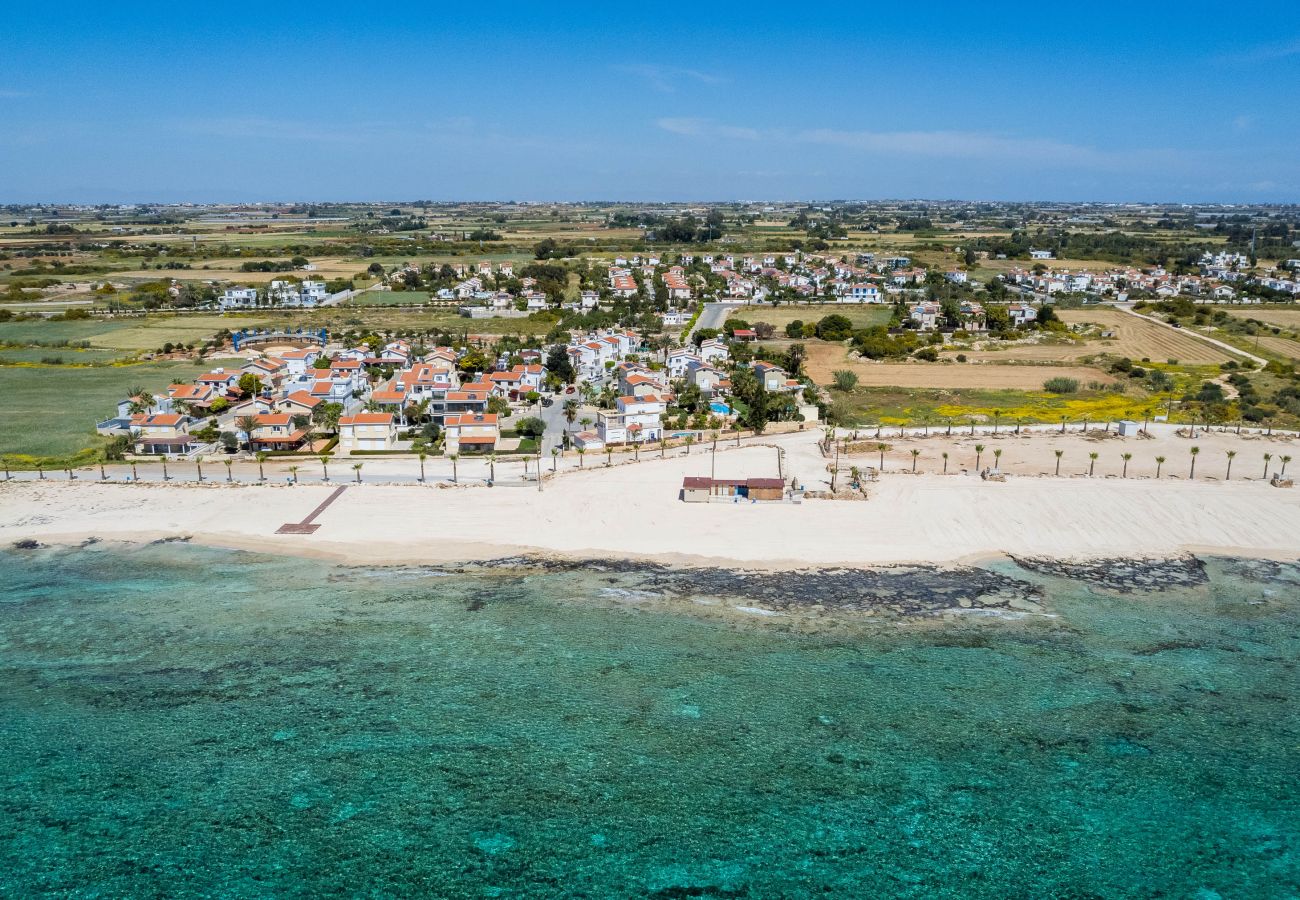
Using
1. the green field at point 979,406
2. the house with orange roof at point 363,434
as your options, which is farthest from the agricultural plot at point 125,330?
the green field at point 979,406

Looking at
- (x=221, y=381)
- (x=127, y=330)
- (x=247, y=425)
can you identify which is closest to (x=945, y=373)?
(x=247, y=425)

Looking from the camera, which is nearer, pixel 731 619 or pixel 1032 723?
pixel 1032 723

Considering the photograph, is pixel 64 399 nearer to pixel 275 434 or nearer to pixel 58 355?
pixel 58 355

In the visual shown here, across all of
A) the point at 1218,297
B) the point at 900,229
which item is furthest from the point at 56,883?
the point at 900,229

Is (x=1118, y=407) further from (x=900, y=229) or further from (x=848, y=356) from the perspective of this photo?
(x=900, y=229)

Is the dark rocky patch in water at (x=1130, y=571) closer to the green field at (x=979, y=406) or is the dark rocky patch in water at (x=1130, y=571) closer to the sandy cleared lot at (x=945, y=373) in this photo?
the green field at (x=979, y=406)
